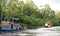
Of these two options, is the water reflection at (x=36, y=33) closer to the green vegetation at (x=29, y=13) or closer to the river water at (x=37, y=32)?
the river water at (x=37, y=32)

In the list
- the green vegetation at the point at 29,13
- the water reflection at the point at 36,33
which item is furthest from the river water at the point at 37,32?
the green vegetation at the point at 29,13

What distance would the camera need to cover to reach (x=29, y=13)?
13.0 ft

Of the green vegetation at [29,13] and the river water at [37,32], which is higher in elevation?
the green vegetation at [29,13]

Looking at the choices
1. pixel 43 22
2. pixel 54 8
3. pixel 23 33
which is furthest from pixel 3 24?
pixel 54 8

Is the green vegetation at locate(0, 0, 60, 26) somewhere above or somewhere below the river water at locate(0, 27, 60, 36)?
above

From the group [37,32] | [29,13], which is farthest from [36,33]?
[29,13]

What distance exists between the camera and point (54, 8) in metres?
3.95

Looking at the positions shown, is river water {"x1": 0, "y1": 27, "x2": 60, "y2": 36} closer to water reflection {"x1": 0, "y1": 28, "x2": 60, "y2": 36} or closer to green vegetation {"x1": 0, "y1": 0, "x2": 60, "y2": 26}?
water reflection {"x1": 0, "y1": 28, "x2": 60, "y2": 36}

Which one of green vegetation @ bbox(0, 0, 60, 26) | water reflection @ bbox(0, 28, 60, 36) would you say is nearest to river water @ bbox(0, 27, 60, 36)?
water reflection @ bbox(0, 28, 60, 36)

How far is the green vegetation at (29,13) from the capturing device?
3.92 meters

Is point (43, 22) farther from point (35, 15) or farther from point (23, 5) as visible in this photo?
point (23, 5)

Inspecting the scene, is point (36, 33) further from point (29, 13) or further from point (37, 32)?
point (29, 13)

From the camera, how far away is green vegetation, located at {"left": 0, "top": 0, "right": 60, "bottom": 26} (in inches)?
154

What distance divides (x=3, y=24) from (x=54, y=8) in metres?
0.95
